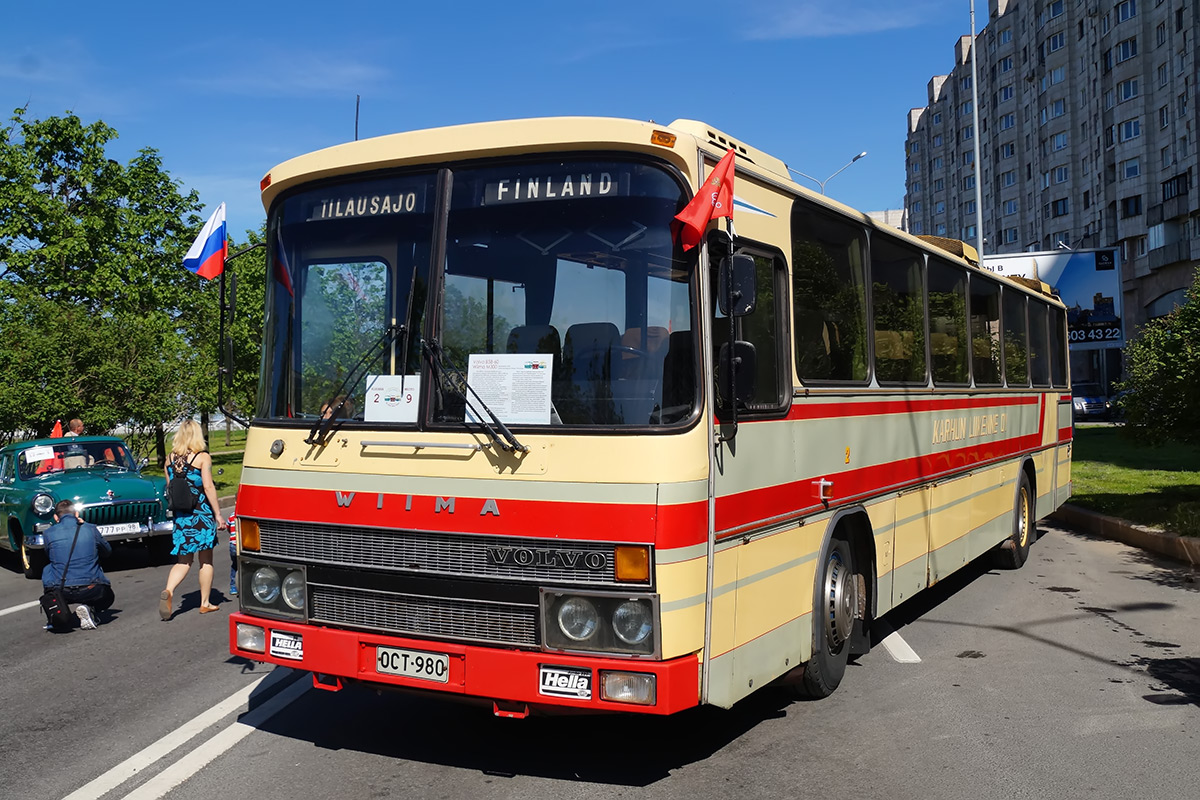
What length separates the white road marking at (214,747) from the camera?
200 inches


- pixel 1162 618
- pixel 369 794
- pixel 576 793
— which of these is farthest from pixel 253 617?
pixel 1162 618

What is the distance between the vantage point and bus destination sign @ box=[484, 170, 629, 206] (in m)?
5.04

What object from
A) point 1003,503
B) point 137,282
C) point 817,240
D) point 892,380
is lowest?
point 1003,503

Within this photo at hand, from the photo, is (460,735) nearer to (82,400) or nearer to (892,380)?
(892,380)

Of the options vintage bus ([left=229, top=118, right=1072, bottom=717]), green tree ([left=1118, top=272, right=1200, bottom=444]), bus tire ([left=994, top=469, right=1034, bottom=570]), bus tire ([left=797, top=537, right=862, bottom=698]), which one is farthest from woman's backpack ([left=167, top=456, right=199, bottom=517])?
green tree ([left=1118, top=272, right=1200, bottom=444])

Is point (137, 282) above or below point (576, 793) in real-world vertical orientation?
above

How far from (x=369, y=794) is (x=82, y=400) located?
21.5 meters

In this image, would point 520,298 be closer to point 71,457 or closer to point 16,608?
point 16,608

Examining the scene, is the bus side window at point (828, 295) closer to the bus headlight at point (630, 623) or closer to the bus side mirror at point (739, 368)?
the bus side mirror at point (739, 368)

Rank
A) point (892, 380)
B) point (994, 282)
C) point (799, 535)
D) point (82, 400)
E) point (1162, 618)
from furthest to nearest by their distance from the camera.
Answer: point (82, 400) < point (994, 282) < point (1162, 618) < point (892, 380) < point (799, 535)

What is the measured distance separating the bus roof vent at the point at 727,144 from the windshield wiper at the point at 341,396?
67.2 inches

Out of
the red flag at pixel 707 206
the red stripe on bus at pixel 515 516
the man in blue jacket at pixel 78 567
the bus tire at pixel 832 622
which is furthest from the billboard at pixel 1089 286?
the red stripe on bus at pixel 515 516

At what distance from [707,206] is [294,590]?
106 inches

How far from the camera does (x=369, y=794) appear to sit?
498 centimetres
